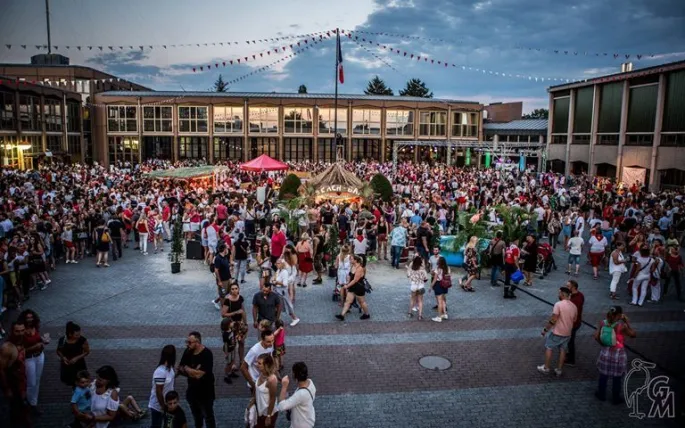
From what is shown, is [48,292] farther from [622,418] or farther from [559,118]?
[559,118]

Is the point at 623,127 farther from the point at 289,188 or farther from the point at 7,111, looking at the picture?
the point at 7,111

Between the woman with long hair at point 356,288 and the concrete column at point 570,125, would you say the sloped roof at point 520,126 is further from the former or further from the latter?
the woman with long hair at point 356,288

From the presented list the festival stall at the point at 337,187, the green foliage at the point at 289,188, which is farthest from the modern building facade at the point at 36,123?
the festival stall at the point at 337,187

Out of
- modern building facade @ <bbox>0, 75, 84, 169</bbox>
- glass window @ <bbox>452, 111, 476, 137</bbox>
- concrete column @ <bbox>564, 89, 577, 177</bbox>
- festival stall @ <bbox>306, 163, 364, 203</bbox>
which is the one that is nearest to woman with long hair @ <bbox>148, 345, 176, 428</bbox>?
festival stall @ <bbox>306, 163, 364, 203</bbox>

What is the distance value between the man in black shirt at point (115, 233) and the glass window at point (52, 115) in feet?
89.3

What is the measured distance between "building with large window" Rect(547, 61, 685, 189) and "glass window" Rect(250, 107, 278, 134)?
24768mm

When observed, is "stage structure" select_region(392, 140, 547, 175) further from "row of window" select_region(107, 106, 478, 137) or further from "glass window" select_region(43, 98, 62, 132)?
"glass window" select_region(43, 98, 62, 132)

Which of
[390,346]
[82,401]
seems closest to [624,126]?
[390,346]

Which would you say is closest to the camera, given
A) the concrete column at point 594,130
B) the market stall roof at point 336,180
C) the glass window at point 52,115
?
the market stall roof at point 336,180

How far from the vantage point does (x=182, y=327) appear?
376 inches

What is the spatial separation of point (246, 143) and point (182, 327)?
36203 mm

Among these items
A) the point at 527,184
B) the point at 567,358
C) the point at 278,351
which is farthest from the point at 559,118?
the point at 278,351

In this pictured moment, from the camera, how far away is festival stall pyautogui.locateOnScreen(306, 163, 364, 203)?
820 inches

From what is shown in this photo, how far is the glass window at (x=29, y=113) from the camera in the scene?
3350cm
